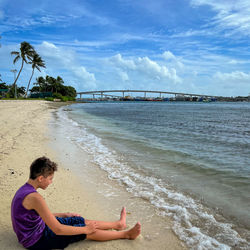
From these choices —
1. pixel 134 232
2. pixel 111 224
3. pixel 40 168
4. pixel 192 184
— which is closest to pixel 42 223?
pixel 40 168

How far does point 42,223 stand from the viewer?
8.35 ft

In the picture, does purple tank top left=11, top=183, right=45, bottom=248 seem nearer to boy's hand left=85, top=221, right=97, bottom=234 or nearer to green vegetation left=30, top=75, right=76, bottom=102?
boy's hand left=85, top=221, right=97, bottom=234

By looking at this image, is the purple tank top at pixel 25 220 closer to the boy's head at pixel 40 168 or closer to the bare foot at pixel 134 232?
the boy's head at pixel 40 168

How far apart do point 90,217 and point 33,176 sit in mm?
1411

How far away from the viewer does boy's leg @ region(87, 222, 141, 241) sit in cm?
275

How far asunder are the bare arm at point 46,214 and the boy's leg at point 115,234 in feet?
0.74

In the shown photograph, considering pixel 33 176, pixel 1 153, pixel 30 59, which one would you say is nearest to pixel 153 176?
pixel 33 176

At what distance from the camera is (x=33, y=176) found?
2391 millimetres

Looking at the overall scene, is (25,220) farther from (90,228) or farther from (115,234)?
(115,234)

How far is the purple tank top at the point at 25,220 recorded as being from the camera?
2361 mm

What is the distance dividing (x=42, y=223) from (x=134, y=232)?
43.9 inches

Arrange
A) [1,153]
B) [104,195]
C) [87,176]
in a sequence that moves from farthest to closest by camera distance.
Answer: [1,153], [87,176], [104,195]

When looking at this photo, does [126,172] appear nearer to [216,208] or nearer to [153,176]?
[153,176]

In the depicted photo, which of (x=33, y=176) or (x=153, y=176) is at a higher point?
(x=33, y=176)
